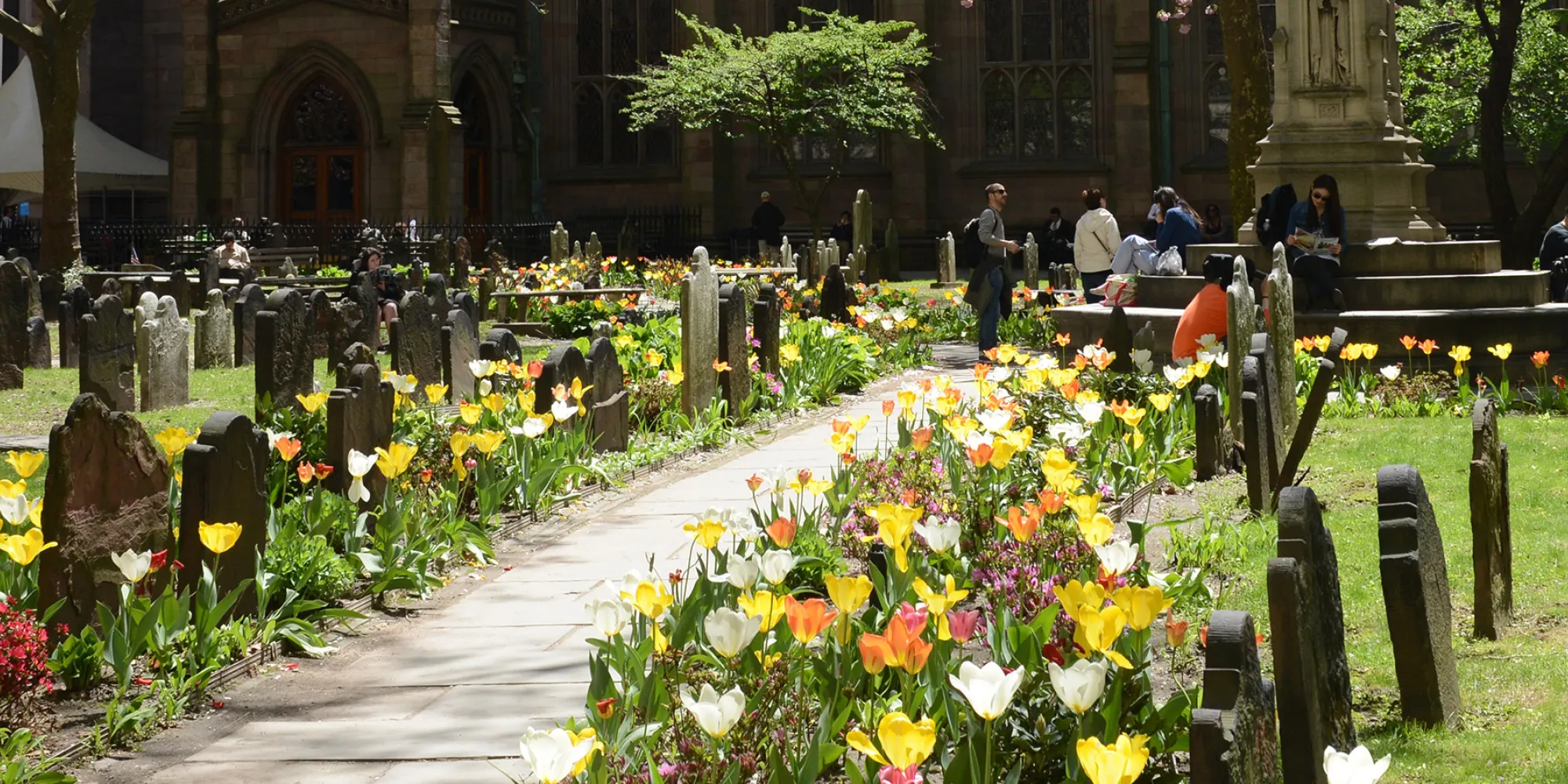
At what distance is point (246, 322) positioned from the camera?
19172 mm

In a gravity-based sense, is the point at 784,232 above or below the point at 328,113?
below

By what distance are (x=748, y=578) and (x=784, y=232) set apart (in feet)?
105

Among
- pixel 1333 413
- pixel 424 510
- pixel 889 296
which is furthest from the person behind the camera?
pixel 889 296

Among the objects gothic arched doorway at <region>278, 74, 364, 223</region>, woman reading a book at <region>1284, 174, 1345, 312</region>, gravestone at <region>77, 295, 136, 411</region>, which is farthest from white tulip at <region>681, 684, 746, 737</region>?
gothic arched doorway at <region>278, 74, 364, 223</region>

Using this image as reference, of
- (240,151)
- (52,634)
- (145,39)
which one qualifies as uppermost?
(145,39)

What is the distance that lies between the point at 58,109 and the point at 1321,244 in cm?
2027

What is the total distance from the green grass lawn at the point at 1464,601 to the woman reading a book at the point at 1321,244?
295 centimetres

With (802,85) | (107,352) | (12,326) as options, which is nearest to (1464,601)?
(107,352)

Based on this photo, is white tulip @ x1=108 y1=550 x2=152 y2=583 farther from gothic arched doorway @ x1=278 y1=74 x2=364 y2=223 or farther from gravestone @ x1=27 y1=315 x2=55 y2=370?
gothic arched doorway @ x1=278 y1=74 x2=364 y2=223

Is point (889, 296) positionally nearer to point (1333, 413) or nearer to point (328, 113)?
point (1333, 413)

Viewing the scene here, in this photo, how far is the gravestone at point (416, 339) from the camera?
1469 cm

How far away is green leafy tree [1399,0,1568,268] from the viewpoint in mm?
27000

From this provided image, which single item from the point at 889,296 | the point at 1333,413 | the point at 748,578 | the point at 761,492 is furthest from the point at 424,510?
the point at 889,296

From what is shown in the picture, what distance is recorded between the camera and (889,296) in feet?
74.5
